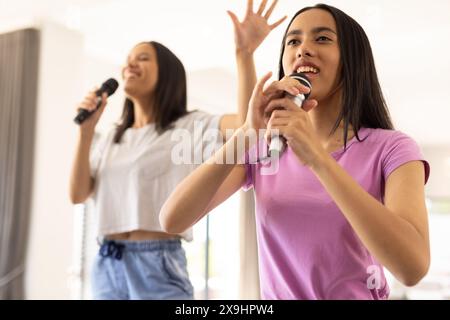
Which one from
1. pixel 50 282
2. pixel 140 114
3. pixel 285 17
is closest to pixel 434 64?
pixel 285 17

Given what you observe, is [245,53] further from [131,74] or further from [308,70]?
[131,74]

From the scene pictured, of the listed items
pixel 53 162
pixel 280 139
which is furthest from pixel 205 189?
pixel 53 162

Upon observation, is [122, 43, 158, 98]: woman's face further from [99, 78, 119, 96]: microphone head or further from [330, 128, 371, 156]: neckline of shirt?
[330, 128, 371, 156]: neckline of shirt

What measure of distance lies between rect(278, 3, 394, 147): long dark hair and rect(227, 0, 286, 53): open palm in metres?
0.17

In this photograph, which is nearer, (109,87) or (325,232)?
(325,232)

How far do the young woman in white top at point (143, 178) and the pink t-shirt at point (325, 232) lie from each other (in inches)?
13.6

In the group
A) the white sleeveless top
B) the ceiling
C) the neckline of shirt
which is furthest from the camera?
the ceiling

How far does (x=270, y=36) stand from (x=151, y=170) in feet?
1.18

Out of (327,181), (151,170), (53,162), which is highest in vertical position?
(53,162)

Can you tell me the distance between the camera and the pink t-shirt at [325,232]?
547 mm

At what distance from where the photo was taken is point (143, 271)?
0.97 m

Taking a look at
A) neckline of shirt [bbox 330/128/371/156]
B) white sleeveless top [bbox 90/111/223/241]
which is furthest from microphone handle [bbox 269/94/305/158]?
white sleeveless top [bbox 90/111/223/241]

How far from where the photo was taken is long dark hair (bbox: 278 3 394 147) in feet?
2.01

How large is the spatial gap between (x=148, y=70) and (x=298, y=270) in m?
0.63
